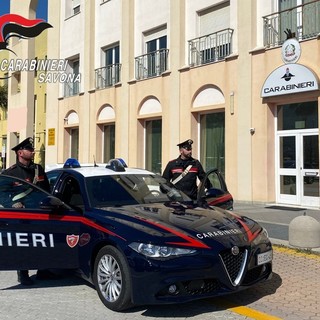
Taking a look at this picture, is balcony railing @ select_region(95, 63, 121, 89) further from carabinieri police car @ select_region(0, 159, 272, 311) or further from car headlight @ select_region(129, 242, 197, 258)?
car headlight @ select_region(129, 242, 197, 258)

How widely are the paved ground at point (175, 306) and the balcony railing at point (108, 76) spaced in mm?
14696

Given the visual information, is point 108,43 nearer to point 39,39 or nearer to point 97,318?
point 39,39

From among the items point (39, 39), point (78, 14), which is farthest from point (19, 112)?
point (78, 14)

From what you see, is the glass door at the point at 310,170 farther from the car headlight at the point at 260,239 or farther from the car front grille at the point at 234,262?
the car front grille at the point at 234,262

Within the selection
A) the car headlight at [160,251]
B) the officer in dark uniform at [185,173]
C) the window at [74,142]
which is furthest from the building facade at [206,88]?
the car headlight at [160,251]

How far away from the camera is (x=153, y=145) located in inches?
703

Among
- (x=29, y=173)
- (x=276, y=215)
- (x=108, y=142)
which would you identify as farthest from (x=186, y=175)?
(x=108, y=142)

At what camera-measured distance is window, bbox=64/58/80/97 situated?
2255cm

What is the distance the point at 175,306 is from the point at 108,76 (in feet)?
55.1

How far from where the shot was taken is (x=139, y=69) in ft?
60.1

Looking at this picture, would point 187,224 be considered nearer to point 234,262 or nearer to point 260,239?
point 234,262

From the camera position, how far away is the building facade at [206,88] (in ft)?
41.1

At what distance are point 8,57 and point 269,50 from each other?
2361 centimetres

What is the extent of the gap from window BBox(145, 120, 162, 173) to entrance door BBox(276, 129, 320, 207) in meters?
5.56
